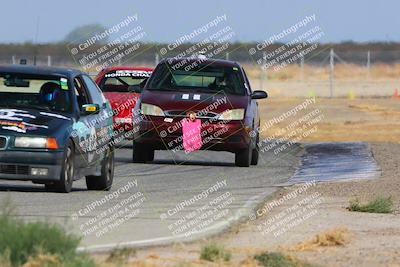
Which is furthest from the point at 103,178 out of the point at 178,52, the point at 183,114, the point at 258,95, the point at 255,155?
the point at 178,52

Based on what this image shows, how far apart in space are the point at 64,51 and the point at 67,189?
209 feet

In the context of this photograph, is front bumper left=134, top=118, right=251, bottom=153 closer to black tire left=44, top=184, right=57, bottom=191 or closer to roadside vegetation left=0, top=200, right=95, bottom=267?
black tire left=44, top=184, right=57, bottom=191

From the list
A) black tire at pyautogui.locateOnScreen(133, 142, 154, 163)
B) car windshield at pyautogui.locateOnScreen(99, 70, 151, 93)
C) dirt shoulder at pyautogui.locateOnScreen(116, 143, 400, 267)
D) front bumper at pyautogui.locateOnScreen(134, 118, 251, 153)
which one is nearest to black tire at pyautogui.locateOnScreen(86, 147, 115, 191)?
dirt shoulder at pyautogui.locateOnScreen(116, 143, 400, 267)

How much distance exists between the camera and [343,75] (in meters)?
79.3

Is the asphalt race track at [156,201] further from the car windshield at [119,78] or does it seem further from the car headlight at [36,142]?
the car windshield at [119,78]

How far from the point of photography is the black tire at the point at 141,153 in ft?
76.0

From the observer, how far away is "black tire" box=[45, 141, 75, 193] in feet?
52.6

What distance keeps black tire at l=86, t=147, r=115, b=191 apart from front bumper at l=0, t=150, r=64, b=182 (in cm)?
162

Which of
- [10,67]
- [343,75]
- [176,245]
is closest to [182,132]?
[10,67]

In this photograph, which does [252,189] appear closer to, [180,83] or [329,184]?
[329,184]

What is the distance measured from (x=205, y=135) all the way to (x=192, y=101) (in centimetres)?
60

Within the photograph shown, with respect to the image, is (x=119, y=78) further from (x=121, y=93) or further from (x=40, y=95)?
(x=40, y=95)

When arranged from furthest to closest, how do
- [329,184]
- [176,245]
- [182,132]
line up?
[182,132], [329,184], [176,245]

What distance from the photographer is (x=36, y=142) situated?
52.1ft
